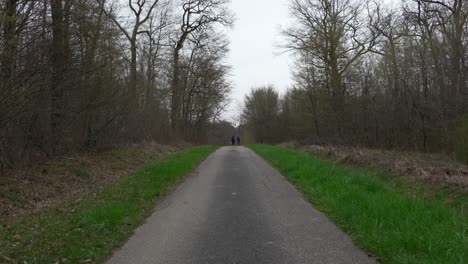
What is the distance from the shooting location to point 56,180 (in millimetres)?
11070

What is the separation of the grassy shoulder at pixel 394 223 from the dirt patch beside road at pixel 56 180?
6.16m

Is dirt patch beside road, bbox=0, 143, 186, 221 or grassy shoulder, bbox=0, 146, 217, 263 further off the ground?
dirt patch beside road, bbox=0, 143, 186, 221

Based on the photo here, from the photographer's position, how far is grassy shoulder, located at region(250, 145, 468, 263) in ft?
16.5

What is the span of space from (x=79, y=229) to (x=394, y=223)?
511 cm

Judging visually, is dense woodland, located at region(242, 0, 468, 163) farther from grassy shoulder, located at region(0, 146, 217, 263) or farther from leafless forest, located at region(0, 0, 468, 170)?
grassy shoulder, located at region(0, 146, 217, 263)

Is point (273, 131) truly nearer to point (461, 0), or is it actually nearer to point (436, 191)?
point (461, 0)

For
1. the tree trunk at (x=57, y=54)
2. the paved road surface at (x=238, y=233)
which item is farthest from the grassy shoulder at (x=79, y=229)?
the tree trunk at (x=57, y=54)

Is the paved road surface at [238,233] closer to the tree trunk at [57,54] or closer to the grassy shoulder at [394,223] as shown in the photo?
the grassy shoulder at [394,223]

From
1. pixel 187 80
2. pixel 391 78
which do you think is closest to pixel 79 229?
pixel 391 78

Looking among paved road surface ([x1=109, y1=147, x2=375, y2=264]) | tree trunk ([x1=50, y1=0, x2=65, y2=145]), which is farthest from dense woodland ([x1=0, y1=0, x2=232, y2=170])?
paved road surface ([x1=109, y1=147, x2=375, y2=264])

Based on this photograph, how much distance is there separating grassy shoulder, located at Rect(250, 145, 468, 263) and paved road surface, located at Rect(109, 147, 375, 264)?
0.93 feet

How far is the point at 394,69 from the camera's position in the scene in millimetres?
26188

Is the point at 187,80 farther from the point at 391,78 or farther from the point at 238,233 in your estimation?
the point at 238,233

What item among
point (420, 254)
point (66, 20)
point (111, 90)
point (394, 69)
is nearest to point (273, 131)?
point (394, 69)
